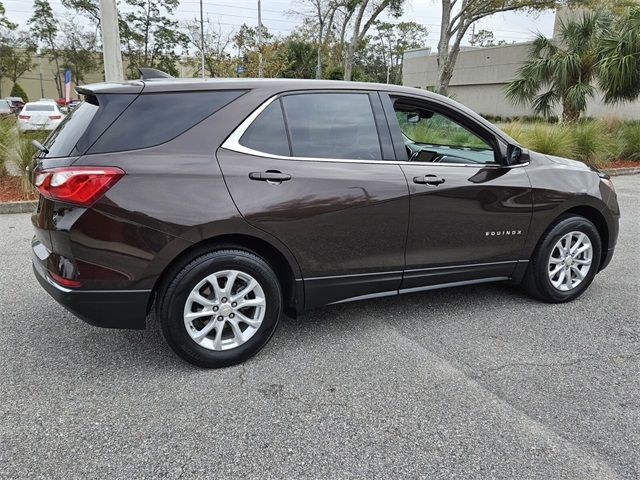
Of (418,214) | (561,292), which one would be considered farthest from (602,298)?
(418,214)

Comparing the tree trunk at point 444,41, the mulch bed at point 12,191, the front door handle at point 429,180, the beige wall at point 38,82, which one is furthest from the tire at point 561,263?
the beige wall at point 38,82

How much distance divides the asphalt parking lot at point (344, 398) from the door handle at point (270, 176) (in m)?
1.14

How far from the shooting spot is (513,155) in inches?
151

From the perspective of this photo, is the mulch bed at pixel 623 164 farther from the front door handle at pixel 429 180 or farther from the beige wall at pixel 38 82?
the beige wall at pixel 38 82

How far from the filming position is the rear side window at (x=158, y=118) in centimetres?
280

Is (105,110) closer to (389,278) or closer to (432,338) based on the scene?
(389,278)

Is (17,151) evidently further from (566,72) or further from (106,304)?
(566,72)

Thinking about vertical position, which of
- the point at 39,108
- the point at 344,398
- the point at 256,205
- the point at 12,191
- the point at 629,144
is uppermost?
the point at 39,108

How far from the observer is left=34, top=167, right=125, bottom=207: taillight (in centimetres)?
267

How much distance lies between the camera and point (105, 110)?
2.85 m

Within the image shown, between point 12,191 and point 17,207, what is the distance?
83 cm

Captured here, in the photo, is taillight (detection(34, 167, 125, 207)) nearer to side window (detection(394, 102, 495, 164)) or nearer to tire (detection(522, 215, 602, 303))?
side window (detection(394, 102, 495, 164))

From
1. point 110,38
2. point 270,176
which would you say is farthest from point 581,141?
point 270,176

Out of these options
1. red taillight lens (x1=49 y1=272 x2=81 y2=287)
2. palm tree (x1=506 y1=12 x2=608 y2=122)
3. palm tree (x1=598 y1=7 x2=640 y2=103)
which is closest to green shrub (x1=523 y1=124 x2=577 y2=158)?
palm tree (x1=598 y1=7 x2=640 y2=103)
